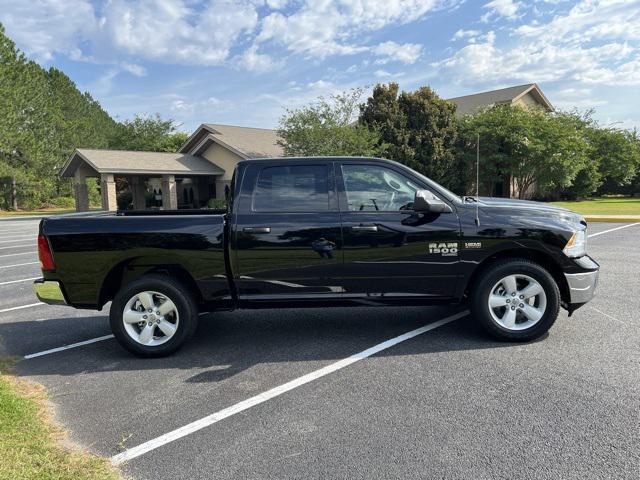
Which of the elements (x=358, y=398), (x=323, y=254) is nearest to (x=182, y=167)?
(x=323, y=254)

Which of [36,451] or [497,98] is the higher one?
[497,98]

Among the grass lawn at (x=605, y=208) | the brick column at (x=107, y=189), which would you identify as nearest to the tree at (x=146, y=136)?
the brick column at (x=107, y=189)

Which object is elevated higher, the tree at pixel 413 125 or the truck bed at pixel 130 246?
the tree at pixel 413 125

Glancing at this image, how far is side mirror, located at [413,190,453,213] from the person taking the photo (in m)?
4.32

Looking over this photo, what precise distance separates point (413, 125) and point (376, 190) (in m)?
25.3

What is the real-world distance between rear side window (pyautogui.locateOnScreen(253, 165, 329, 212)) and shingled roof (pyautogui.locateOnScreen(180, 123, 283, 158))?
24.2 meters

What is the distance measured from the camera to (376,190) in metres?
4.70

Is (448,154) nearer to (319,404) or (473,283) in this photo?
(473,283)

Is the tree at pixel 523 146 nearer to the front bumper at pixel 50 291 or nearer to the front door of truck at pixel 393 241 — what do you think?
the front door of truck at pixel 393 241

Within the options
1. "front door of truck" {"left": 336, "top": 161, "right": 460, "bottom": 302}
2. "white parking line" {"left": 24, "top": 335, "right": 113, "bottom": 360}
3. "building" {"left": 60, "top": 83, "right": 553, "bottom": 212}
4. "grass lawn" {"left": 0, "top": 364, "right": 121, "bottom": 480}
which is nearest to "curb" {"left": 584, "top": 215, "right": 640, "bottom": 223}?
"building" {"left": 60, "top": 83, "right": 553, "bottom": 212}

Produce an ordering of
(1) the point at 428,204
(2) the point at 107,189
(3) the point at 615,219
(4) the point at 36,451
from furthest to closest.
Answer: (2) the point at 107,189
(3) the point at 615,219
(1) the point at 428,204
(4) the point at 36,451

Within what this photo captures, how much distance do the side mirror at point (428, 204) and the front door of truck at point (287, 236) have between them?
78 centimetres

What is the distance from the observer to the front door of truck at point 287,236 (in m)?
4.55

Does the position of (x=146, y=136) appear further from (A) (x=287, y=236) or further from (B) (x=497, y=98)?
(A) (x=287, y=236)
